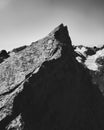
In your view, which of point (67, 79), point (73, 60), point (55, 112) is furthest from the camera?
point (73, 60)

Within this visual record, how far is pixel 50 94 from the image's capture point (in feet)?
108

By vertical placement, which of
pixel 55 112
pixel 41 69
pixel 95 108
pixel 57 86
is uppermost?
pixel 41 69

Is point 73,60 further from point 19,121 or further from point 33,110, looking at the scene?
point 19,121

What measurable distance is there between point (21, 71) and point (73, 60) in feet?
24.1

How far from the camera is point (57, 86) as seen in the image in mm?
34281

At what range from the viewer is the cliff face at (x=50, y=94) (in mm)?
29891

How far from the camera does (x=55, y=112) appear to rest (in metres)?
33.3

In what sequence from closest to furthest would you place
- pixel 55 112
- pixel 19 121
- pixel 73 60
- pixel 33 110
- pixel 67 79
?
pixel 19 121
pixel 33 110
pixel 55 112
pixel 67 79
pixel 73 60

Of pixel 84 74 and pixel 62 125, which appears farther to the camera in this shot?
pixel 84 74

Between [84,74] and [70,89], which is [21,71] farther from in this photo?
[84,74]

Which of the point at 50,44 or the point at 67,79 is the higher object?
the point at 50,44

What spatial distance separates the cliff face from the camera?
29.9 metres

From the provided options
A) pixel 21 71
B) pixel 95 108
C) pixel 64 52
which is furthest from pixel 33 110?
pixel 95 108

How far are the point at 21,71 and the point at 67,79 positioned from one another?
17.0 ft
